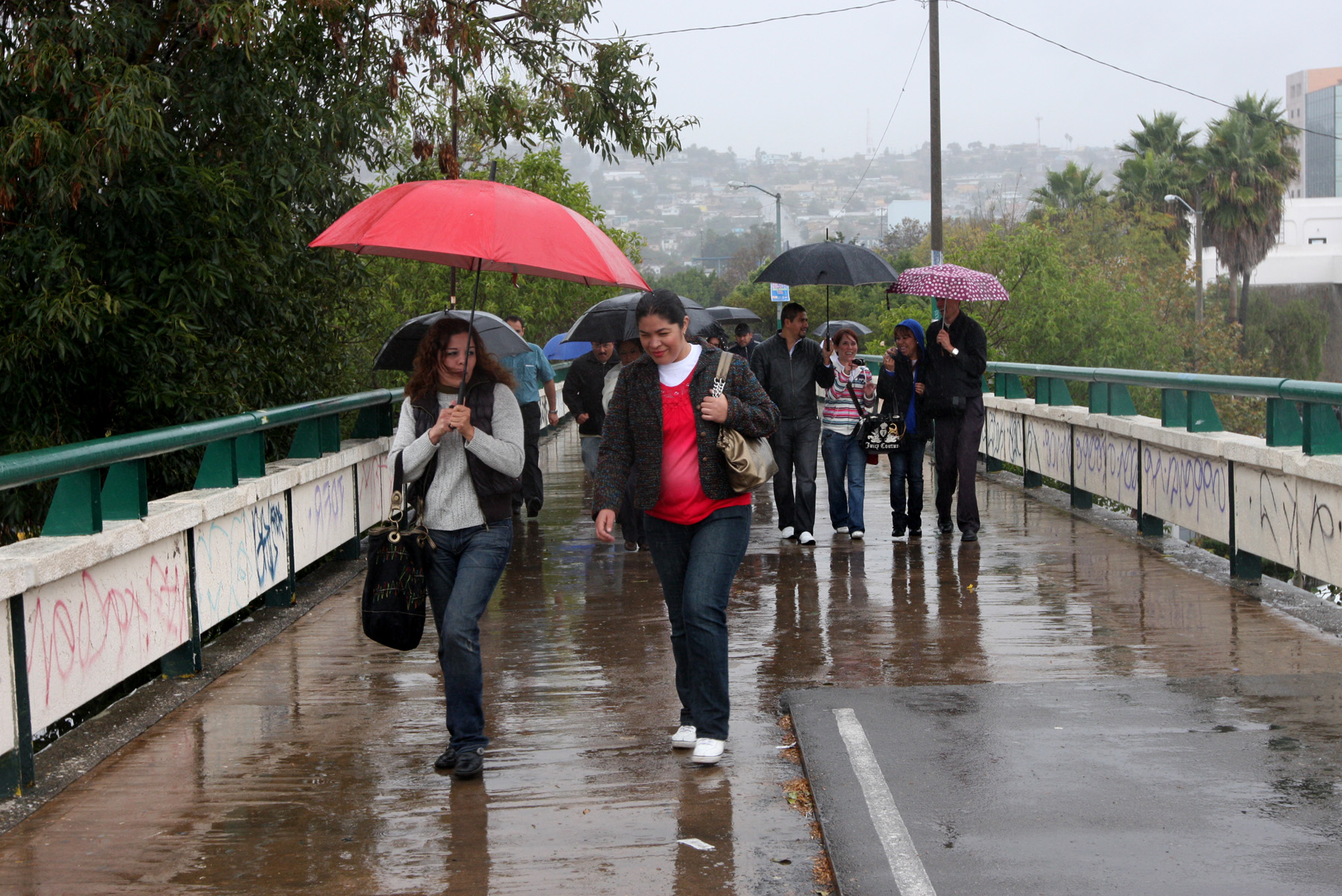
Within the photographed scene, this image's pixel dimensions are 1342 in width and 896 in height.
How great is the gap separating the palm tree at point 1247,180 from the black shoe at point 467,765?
66087 millimetres

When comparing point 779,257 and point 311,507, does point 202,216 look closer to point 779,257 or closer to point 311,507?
point 311,507

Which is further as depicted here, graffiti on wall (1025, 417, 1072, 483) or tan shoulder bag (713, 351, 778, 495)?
graffiti on wall (1025, 417, 1072, 483)

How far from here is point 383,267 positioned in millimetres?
25250

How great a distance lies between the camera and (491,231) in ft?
17.3

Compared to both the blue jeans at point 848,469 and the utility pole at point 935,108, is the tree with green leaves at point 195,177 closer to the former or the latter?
the blue jeans at point 848,469

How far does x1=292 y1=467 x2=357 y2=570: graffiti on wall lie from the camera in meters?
8.79

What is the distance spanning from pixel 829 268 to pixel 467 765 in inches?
274

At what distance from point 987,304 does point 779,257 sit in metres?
34.8

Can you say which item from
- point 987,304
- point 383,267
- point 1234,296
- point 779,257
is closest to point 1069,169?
point 1234,296

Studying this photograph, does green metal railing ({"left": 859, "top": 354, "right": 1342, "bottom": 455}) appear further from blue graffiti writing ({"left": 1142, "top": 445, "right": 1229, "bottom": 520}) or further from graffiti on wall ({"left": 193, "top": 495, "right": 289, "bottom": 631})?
graffiti on wall ({"left": 193, "top": 495, "right": 289, "bottom": 631})

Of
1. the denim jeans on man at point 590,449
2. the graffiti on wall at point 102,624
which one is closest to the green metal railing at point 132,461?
the graffiti on wall at point 102,624

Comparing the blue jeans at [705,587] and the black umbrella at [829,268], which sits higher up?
the black umbrella at [829,268]

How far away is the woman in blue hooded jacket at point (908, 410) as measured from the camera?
36.1ft

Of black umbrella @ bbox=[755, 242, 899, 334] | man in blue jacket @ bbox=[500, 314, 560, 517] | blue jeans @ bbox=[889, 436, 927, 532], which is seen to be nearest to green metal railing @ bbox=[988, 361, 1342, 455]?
blue jeans @ bbox=[889, 436, 927, 532]
